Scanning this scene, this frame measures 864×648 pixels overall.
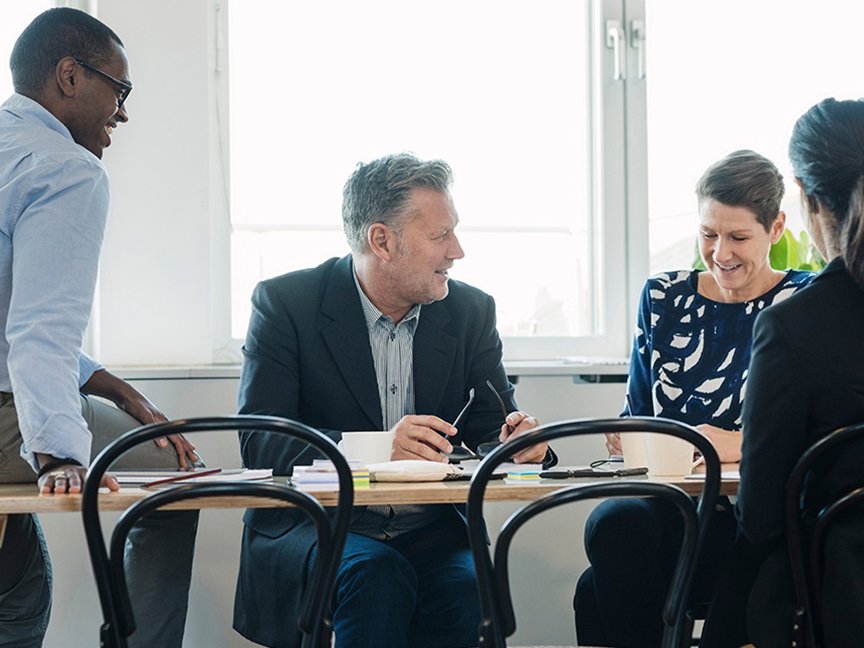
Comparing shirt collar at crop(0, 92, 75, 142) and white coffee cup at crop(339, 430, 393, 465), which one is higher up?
shirt collar at crop(0, 92, 75, 142)

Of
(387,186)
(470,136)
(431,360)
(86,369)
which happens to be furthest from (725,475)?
(470,136)

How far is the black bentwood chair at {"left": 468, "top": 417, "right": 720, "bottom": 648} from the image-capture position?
1.56m

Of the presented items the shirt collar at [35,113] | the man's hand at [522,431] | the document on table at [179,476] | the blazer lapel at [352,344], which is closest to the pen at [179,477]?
the document on table at [179,476]

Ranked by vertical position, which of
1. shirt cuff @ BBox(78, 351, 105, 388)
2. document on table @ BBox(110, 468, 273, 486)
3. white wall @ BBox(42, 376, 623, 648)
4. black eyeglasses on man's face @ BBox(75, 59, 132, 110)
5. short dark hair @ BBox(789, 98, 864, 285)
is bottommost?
white wall @ BBox(42, 376, 623, 648)

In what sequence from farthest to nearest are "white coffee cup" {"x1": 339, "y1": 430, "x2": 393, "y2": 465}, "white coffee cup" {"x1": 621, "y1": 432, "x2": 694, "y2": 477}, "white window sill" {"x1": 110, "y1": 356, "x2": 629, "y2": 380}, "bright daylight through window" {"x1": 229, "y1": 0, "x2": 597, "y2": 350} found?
"bright daylight through window" {"x1": 229, "y1": 0, "x2": 597, "y2": 350}
"white window sill" {"x1": 110, "y1": 356, "x2": 629, "y2": 380}
"white coffee cup" {"x1": 339, "y1": 430, "x2": 393, "y2": 465}
"white coffee cup" {"x1": 621, "y1": 432, "x2": 694, "y2": 477}

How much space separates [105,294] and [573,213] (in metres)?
1.48

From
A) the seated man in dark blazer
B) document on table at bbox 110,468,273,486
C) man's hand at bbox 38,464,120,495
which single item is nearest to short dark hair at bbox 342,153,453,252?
the seated man in dark blazer

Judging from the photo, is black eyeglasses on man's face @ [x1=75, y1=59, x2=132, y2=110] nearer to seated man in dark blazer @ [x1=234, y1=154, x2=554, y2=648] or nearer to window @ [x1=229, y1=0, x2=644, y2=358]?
seated man in dark blazer @ [x1=234, y1=154, x2=554, y2=648]

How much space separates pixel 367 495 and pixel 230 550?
4.72 feet

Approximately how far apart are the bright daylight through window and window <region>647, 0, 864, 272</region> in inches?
10.4

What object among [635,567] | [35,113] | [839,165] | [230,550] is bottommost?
[230,550]

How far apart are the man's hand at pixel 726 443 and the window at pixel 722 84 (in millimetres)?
1383

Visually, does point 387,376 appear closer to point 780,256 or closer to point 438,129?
point 438,129

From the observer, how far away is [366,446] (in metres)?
2.12
